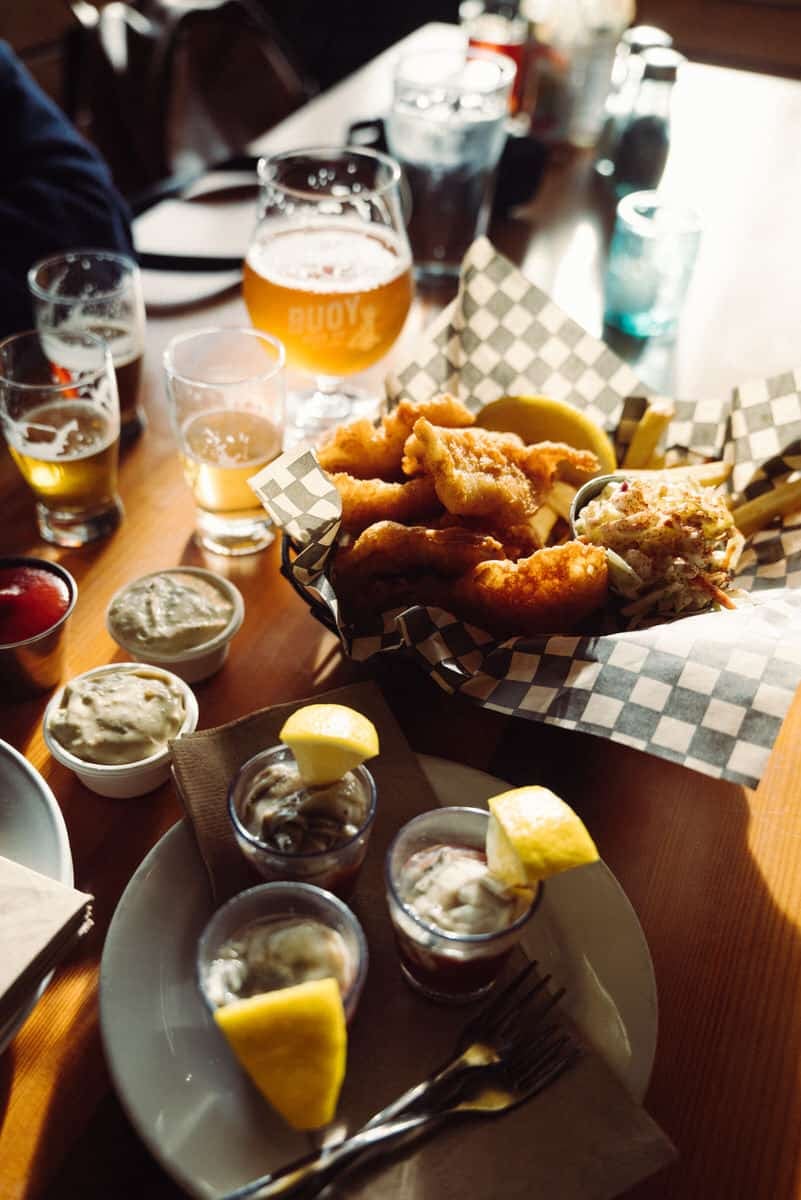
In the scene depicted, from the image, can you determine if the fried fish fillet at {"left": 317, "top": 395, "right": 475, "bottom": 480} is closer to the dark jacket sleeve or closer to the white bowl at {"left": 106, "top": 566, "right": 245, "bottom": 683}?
the white bowl at {"left": 106, "top": 566, "right": 245, "bottom": 683}

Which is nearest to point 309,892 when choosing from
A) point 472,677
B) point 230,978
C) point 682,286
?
point 230,978

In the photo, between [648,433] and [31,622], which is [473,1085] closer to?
[31,622]

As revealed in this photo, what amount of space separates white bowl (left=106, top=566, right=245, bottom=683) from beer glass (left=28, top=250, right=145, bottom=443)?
1.67 feet

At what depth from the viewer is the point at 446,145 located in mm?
2100

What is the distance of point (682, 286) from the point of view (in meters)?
1.96

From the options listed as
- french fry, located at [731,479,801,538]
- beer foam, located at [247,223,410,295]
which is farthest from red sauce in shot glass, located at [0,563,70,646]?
french fry, located at [731,479,801,538]

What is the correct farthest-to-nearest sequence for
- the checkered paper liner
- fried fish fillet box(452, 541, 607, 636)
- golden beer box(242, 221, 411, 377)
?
golden beer box(242, 221, 411, 377) < fried fish fillet box(452, 541, 607, 636) < the checkered paper liner

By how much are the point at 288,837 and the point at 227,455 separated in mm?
694

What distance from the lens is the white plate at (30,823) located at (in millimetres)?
967

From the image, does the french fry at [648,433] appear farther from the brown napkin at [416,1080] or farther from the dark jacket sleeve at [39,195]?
the dark jacket sleeve at [39,195]

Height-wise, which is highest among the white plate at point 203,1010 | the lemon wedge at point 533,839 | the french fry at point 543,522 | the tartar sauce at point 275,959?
the lemon wedge at point 533,839

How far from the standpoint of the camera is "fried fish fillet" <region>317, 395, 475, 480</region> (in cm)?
138

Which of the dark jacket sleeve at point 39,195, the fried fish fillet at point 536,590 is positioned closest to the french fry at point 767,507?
the fried fish fillet at point 536,590

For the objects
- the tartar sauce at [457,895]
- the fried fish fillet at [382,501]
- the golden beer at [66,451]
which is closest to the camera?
the tartar sauce at [457,895]
